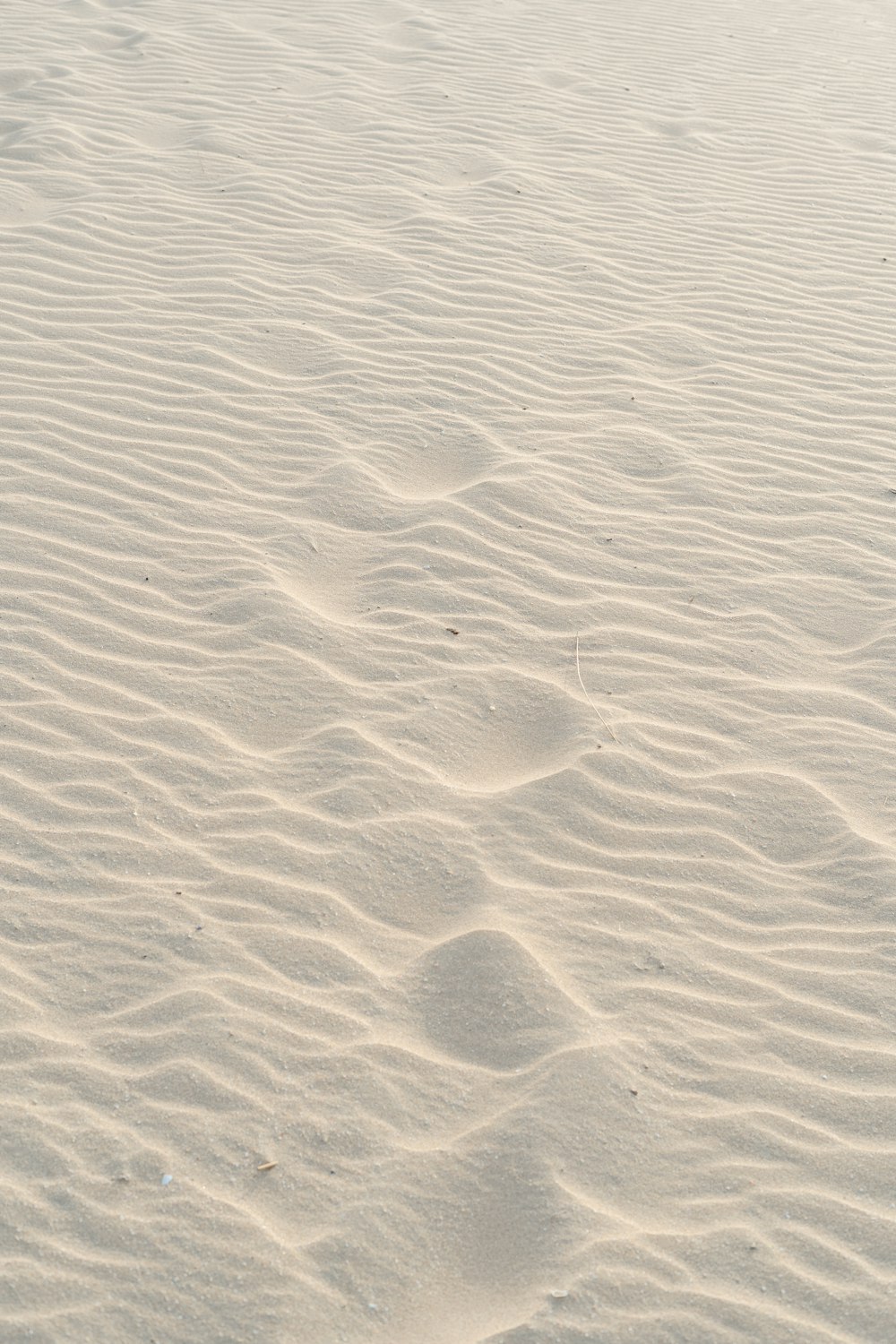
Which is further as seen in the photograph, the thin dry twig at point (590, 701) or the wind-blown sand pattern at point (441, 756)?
the thin dry twig at point (590, 701)

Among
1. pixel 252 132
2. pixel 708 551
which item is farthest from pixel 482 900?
pixel 252 132

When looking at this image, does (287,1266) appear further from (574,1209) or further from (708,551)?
(708,551)

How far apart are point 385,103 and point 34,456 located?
16.5ft

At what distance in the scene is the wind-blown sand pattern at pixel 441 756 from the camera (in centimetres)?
271

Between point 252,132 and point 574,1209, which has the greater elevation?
point 252,132

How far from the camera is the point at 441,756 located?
12.8 ft

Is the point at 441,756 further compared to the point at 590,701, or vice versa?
the point at 590,701

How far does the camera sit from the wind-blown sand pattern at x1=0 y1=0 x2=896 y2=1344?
107 inches

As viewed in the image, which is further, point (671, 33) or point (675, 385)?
point (671, 33)

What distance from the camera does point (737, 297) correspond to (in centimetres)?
674

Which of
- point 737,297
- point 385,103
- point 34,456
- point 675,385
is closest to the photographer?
point 34,456

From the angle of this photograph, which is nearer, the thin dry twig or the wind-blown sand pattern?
the wind-blown sand pattern

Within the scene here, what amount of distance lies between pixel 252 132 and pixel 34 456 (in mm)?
4082

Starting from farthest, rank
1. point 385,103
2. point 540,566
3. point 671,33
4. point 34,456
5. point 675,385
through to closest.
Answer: point 671,33 → point 385,103 → point 675,385 → point 34,456 → point 540,566
